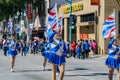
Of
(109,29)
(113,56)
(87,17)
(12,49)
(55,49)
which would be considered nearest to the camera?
(55,49)

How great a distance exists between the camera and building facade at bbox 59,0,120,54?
39562 mm

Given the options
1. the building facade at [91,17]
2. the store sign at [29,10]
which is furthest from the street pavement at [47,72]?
the store sign at [29,10]

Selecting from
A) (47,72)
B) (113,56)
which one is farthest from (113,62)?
(47,72)

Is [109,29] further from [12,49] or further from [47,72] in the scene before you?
[12,49]

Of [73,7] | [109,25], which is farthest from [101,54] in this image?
[109,25]

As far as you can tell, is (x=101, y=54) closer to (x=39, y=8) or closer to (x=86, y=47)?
(x=86, y=47)

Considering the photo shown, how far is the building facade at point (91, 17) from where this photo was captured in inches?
1558

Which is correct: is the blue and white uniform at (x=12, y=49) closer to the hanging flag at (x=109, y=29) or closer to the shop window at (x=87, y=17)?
the hanging flag at (x=109, y=29)

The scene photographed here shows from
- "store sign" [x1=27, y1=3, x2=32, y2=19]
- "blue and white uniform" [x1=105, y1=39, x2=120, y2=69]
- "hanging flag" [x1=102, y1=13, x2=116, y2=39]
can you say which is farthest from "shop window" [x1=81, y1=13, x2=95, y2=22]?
"blue and white uniform" [x1=105, y1=39, x2=120, y2=69]

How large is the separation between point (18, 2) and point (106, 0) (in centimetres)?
3425

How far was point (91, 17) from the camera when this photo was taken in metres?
43.3

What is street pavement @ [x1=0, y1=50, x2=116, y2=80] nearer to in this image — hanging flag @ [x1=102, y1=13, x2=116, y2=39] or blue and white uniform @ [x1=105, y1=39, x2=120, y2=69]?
blue and white uniform @ [x1=105, y1=39, x2=120, y2=69]

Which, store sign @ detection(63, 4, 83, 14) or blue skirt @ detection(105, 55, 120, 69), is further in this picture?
store sign @ detection(63, 4, 83, 14)

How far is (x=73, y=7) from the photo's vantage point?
48.1 metres
